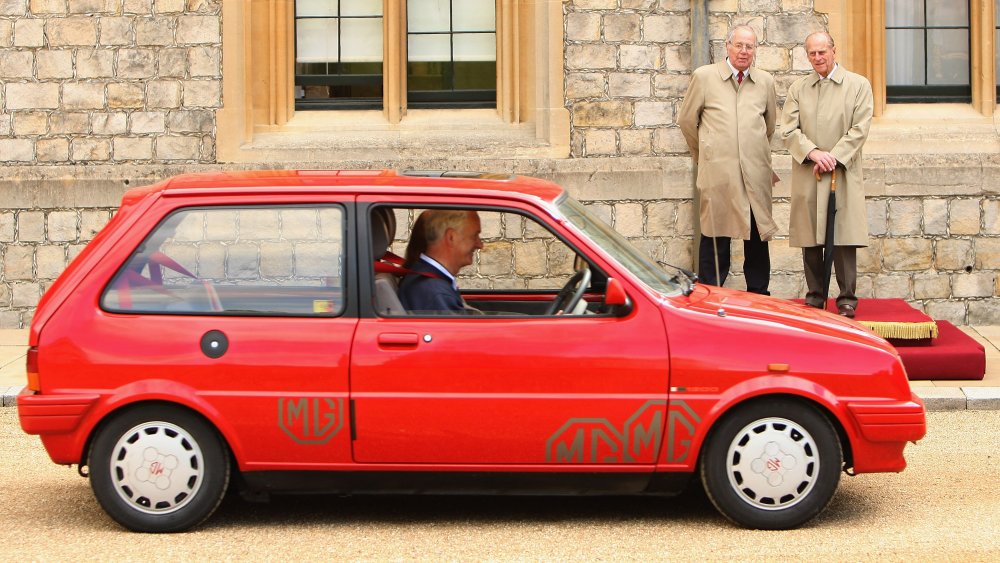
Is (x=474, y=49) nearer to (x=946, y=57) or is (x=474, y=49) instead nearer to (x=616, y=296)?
(x=946, y=57)

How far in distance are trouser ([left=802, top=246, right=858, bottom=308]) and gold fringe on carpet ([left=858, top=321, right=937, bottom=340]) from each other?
61cm

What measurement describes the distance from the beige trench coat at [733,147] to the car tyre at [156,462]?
5.50 metres

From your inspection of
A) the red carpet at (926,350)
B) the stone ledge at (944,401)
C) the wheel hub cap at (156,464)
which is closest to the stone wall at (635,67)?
the red carpet at (926,350)

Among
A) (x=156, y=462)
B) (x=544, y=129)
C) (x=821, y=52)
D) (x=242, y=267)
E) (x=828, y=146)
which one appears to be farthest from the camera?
(x=544, y=129)

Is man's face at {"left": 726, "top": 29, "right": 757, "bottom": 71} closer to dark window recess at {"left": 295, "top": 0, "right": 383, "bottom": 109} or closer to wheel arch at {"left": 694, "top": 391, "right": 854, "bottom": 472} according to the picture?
dark window recess at {"left": 295, "top": 0, "right": 383, "bottom": 109}

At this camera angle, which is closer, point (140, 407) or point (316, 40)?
point (140, 407)

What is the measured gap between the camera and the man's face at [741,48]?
10547 mm

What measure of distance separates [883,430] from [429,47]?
7.93 meters

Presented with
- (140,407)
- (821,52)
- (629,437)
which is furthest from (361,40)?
(629,437)

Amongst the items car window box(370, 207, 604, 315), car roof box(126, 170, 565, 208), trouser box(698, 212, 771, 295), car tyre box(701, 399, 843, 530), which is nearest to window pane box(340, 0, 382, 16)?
trouser box(698, 212, 771, 295)

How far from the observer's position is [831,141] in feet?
34.1

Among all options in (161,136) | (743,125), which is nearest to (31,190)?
(161,136)

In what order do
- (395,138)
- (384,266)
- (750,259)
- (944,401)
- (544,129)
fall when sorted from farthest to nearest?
(395,138)
(544,129)
(750,259)
(944,401)
(384,266)

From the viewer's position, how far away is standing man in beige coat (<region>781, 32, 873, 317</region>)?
10.3 meters
